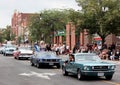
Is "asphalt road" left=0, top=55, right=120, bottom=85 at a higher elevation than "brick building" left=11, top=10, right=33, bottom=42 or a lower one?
lower

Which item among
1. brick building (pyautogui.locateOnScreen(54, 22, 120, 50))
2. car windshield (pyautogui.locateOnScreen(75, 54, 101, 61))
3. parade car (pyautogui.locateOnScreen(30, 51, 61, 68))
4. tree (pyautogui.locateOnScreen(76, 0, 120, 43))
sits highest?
tree (pyautogui.locateOnScreen(76, 0, 120, 43))

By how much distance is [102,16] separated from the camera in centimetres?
5025

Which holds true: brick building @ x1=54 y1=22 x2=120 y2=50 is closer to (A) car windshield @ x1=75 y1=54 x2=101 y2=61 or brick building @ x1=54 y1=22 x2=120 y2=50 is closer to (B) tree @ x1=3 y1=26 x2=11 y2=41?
(A) car windshield @ x1=75 y1=54 x2=101 y2=61

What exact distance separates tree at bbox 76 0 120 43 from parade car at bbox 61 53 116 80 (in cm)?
2699

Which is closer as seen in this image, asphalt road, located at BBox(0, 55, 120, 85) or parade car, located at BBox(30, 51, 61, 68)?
asphalt road, located at BBox(0, 55, 120, 85)

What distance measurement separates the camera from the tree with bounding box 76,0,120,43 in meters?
49.0

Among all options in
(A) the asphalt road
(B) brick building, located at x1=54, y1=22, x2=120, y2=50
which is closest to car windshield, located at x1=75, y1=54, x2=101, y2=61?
(A) the asphalt road

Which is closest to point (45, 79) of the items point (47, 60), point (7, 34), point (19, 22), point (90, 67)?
point (90, 67)

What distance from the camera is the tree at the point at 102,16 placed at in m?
49.0

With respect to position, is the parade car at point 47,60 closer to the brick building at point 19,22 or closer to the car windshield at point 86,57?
the car windshield at point 86,57

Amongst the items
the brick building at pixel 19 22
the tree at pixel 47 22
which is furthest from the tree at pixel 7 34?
the tree at pixel 47 22

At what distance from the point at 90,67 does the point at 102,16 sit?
100 ft

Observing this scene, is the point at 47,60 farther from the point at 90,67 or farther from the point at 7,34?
the point at 7,34

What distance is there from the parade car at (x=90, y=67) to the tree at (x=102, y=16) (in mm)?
26988
